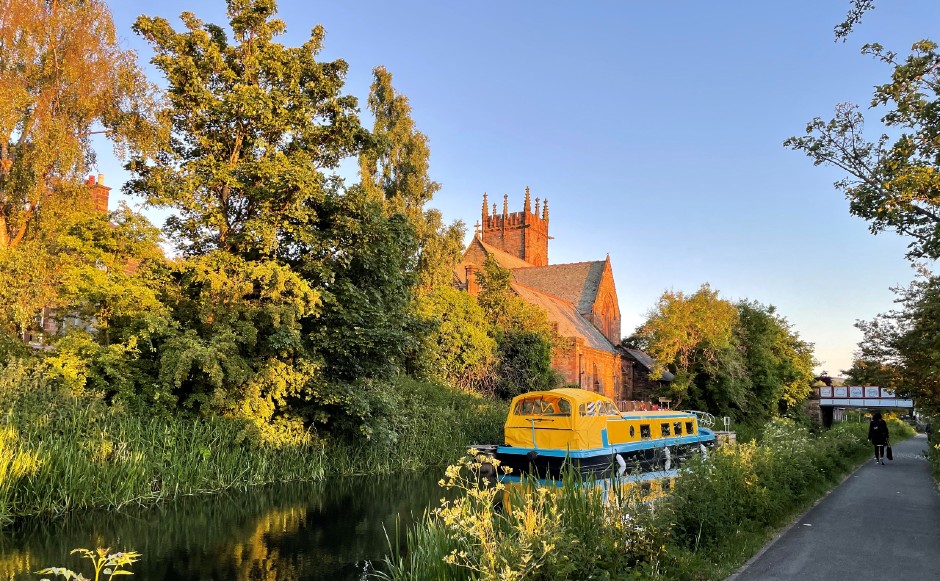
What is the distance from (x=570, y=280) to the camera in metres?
60.0

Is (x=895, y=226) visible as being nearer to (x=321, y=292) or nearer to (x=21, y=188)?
(x=321, y=292)

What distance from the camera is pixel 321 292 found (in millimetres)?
18438

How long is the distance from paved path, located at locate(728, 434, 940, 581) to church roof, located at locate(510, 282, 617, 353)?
100 ft

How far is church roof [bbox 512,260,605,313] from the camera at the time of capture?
2274 inches

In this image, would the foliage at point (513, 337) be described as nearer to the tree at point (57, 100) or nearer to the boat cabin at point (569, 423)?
the boat cabin at point (569, 423)

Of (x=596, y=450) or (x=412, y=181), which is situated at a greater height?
(x=412, y=181)

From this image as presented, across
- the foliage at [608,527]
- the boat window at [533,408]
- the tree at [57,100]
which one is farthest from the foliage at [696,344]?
the tree at [57,100]

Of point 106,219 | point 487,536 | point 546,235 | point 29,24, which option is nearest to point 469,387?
point 106,219

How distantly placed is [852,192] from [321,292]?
13.6m

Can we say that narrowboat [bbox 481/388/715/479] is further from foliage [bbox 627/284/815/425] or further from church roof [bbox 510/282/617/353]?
church roof [bbox 510/282/617/353]

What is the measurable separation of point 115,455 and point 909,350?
967 inches

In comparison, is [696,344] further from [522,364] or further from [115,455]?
[115,455]

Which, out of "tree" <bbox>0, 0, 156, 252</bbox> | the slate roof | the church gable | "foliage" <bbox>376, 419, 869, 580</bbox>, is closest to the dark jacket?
"foliage" <bbox>376, 419, 869, 580</bbox>

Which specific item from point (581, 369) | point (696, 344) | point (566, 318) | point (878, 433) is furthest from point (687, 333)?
point (878, 433)
